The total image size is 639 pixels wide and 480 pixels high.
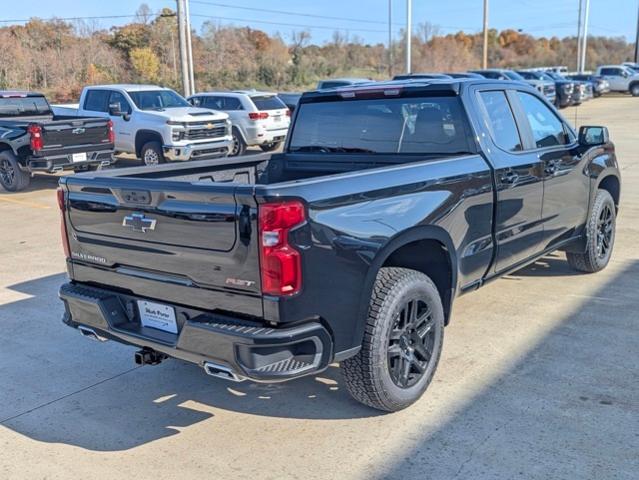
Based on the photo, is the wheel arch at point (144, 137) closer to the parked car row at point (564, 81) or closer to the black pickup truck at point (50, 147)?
the black pickup truck at point (50, 147)

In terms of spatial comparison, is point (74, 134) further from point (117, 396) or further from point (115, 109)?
point (117, 396)

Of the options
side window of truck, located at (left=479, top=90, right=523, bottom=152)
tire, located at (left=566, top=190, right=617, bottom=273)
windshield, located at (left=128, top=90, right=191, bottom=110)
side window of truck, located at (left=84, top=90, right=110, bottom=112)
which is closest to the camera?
side window of truck, located at (left=479, top=90, right=523, bottom=152)

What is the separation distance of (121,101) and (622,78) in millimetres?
37231

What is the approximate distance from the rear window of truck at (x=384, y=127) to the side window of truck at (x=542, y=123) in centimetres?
91

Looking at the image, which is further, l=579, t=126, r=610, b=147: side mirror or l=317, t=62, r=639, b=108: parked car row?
l=317, t=62, r=639, b=108: parked car row

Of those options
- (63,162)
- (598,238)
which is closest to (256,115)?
(63,162)

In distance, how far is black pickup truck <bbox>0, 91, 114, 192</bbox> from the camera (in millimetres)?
11797

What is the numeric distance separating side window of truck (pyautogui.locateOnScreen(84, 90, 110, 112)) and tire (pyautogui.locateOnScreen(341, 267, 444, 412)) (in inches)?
507

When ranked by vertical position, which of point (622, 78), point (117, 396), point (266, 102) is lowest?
point (117, 396)

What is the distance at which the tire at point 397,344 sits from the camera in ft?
11.8

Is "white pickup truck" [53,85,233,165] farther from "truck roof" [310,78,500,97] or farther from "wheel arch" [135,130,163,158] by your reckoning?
"truck roof" [310,78,500,97]

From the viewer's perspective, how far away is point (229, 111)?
17062mm

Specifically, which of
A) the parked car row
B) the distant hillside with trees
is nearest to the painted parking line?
the parked car row

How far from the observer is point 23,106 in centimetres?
1391
